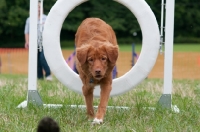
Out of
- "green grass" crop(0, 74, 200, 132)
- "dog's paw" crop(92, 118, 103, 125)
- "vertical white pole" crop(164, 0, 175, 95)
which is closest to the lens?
"green grass" crop(0, 74, 200, 132)

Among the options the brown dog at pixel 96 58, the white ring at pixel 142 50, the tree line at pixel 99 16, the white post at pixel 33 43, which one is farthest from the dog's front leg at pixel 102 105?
the tree line at pixel 99 16

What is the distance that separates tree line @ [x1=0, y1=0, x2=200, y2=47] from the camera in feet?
104

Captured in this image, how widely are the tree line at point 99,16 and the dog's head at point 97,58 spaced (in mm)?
26000

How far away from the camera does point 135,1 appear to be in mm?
5160

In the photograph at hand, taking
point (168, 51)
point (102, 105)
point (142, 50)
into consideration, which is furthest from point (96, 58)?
point (168, 51)

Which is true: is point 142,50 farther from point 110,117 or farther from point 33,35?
point 33,35

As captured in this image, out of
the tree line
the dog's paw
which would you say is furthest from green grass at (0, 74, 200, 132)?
the tree line

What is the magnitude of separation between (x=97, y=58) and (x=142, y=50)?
3.51 ft

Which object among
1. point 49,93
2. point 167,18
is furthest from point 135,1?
point 49,93

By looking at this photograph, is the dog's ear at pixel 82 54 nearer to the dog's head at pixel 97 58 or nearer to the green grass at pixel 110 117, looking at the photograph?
the dog's head at pixel 97 58

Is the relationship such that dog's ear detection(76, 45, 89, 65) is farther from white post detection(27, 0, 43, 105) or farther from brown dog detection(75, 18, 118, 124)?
white post detection(27, 0, 43, 105)

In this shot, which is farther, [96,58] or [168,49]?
[168,49]

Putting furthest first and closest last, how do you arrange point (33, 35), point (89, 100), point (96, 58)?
point (33, 35) < point (89, 100) < point (96, 58)

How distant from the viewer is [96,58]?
4.26m
